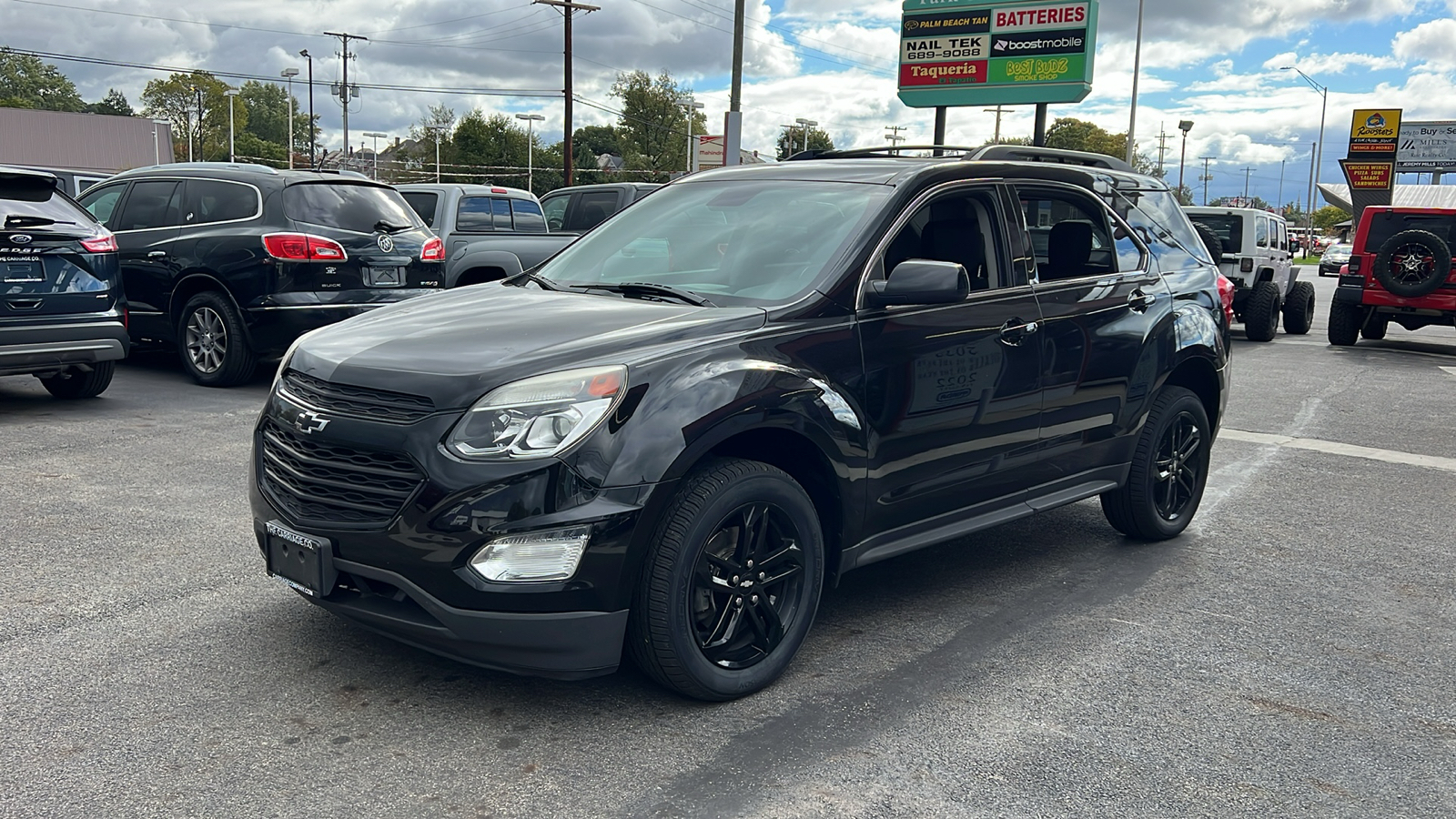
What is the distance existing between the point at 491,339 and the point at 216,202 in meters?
6.85

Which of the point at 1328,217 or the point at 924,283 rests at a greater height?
the point at 1328,217

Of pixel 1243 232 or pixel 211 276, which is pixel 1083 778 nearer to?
pixel 211 276

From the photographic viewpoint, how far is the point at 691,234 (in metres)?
4.63

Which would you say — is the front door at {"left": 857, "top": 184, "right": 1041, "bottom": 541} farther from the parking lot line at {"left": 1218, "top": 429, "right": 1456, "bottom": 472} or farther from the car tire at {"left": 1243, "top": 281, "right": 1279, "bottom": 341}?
the car tire at {"left": 1243, "top": 281, "right": 1279, "bottom": 341}

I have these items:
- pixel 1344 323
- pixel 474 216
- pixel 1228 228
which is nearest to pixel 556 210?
pixel 474 216

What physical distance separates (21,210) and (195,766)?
5945 mm

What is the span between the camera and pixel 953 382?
435 centimetres

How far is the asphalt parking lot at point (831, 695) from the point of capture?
3.09 m

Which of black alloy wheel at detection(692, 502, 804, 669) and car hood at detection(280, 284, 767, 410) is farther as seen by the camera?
black alloy wheel at detection(692, 502, 804, 669)

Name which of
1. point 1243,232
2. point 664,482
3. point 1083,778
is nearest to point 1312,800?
point 1083,778

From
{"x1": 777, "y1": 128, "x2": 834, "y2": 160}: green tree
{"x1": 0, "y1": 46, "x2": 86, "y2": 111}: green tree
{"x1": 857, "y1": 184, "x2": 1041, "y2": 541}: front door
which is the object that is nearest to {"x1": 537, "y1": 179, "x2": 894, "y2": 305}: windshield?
{"x1": 857, "y1": 184, "x2": 1041, "y2": 541}: front door

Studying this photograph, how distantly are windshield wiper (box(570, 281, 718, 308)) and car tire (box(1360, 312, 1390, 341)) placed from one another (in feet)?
49.3

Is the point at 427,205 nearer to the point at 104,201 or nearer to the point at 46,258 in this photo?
the point at 104,201

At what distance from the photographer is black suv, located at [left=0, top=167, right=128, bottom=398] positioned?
7559 mm
